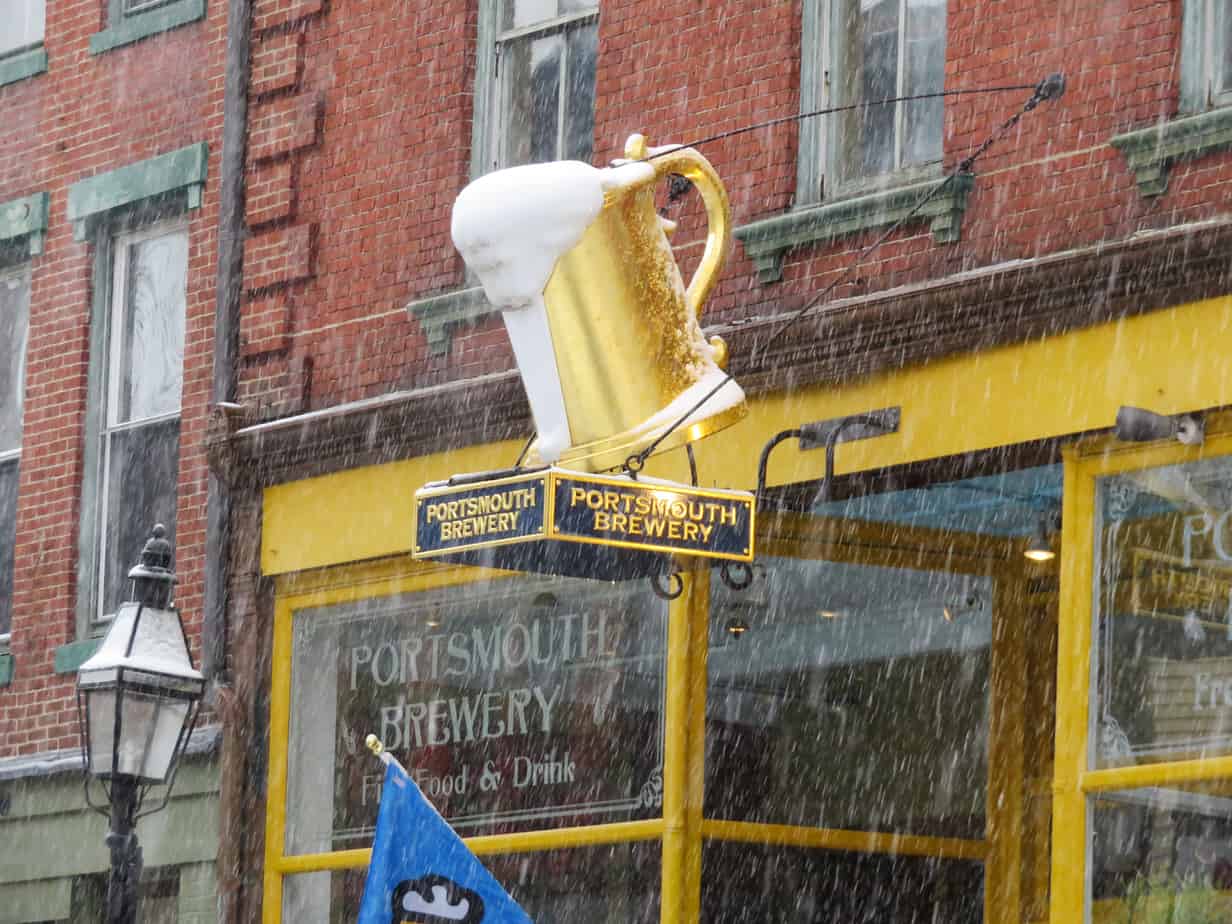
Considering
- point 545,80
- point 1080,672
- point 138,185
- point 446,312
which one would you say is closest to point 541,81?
point 545,80

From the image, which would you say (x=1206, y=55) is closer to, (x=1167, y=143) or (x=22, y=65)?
(x=1167, y=143)

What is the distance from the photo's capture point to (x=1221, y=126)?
890 cm

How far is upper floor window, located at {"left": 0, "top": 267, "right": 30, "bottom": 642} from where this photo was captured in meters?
14.8

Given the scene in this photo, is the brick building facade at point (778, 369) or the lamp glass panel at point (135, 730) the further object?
the lamp glass panel at point (135, 730)

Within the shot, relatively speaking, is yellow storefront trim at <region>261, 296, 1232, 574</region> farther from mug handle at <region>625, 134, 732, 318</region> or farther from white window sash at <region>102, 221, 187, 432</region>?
white window sash at <region>102, 221, 187, 432</region>

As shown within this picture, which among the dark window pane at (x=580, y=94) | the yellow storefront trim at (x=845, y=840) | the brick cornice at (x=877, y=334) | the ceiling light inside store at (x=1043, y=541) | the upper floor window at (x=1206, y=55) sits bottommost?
the yellow storefront trim at (x=845, y=840)

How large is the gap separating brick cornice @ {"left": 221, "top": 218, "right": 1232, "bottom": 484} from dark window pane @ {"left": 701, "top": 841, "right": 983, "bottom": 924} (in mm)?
1888

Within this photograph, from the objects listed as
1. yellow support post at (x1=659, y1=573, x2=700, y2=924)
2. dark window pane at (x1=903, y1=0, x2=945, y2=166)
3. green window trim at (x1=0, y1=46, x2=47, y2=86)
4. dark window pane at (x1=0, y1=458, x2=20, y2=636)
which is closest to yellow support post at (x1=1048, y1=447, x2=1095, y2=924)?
dark window pane at (x1=903, y1=0, x2=945, y2=166)

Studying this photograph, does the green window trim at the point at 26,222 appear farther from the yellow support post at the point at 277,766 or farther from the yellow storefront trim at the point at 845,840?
the yellow storefront trim at the point at 845,840

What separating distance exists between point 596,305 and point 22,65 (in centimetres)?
669

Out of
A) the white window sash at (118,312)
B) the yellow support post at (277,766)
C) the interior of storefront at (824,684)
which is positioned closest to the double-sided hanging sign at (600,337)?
the interior of storefront at (824,684)

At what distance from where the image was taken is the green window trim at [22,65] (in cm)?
1504

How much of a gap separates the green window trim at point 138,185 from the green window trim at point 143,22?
738 mm

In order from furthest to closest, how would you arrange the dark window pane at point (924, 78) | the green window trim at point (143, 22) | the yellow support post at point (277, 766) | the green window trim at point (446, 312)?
1. the green window trim at point (143, 22)
2. the yellow support post at point (277, 766)
3. the green window trim at point (446, 312)
4. the dark window pane at point (924, 78)
